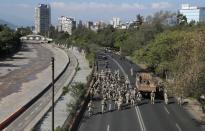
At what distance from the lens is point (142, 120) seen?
32625 millimetres

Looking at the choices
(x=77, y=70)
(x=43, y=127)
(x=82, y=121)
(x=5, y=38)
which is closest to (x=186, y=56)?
(x=82, y=121)

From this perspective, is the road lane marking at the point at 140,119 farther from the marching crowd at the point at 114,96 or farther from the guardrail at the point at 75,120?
the guardrail at the point at 75,120

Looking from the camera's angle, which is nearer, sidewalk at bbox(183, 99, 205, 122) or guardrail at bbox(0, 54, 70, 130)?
guardrail at bbox(0, 54, 70, 130)

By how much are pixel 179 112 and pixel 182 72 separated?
591 centimetres

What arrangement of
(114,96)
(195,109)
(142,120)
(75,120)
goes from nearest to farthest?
(75,120)
(142,120)
(195,109)
(114,96)

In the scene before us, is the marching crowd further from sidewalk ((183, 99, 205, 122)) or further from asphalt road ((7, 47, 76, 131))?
asphalt road ((7, 47, 76, 131))

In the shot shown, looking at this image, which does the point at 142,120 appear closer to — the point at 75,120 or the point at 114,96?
the point at 75,120

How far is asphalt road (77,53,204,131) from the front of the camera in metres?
29.9

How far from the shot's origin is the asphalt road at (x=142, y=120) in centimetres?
2988

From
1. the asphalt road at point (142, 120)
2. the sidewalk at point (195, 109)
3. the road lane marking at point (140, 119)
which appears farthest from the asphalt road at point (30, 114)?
the sidewalk at point (195, 109)

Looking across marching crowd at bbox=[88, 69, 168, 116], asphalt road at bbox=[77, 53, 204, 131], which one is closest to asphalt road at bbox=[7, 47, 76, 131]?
asphalt road at bbox=[77, 53, 204, 131]

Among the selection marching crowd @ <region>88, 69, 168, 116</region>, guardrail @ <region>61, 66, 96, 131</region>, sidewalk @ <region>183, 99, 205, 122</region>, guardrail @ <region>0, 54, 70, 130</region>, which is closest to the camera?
guardrail @ <region>61, 66, 96, 131</region>

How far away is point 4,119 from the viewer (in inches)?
1252

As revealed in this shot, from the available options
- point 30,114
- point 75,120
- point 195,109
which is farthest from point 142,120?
point 30,114
